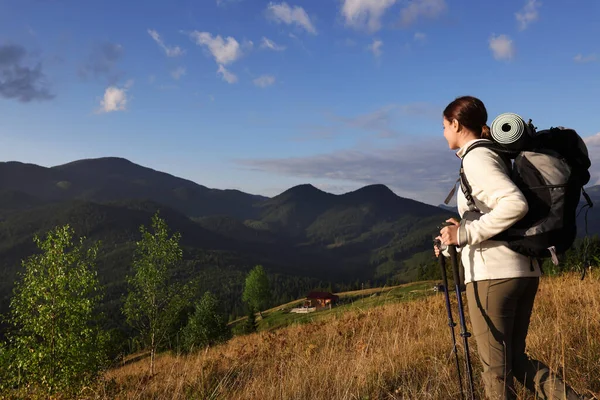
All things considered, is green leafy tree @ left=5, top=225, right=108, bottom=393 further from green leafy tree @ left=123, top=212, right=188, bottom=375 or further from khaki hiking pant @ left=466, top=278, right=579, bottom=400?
khaki hiking pant @ left=466, top=278, right=579, bottom=400

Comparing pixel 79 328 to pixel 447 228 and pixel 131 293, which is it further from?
pixel 447 228

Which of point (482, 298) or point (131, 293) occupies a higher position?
point (482, 298)

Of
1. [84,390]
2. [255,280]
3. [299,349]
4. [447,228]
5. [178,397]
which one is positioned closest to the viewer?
[447,228]

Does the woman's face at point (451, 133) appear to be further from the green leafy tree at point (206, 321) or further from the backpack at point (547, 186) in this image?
the green leafy tree at point (206, 321)

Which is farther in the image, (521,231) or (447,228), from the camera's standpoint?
(447,228)

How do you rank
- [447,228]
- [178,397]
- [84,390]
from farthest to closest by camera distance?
[84,390], [178,397], [447,228]

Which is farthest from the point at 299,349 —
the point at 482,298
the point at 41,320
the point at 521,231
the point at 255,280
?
the point at 255,280

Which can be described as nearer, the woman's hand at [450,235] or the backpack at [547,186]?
the backpack at [547,186]

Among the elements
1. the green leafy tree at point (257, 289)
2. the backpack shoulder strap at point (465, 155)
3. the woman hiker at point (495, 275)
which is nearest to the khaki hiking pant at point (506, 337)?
the woman hiker at point (495, 275)

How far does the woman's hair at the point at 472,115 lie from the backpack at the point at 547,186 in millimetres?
205

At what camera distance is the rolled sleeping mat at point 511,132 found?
8.94ft

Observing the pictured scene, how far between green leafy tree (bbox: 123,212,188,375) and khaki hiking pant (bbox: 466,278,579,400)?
90.3ft

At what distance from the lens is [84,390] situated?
14.7 ft

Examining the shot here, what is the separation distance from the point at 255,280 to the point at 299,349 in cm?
9210
